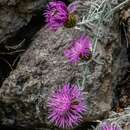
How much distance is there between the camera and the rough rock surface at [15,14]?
2.53 metres

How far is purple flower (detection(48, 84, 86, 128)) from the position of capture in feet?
7.25

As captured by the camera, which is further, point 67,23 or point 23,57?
point 23,57

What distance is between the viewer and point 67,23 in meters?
2.37

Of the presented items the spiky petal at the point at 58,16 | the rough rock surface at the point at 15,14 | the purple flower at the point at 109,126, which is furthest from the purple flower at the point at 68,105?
the rough rock surface at the point at 15,14

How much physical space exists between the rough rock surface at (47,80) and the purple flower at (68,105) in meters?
0.13

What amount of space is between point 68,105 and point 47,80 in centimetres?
26

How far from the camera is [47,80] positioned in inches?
95.9

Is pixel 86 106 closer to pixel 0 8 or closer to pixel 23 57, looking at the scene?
pixel 23 57

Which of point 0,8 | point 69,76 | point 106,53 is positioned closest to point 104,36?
point 106,53

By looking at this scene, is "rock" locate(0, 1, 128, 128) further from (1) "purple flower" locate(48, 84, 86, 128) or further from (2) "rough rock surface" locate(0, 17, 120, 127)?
(1) "purple flower" locate(48, 84, 86, 128)

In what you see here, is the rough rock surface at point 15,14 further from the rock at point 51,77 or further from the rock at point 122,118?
the rock at point 122,118

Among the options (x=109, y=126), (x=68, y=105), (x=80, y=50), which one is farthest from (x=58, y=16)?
(x=109, y=126)

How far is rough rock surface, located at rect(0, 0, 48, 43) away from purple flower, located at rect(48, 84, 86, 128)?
18.1 inches

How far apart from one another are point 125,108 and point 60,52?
1.23 ft
